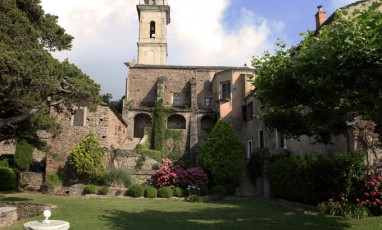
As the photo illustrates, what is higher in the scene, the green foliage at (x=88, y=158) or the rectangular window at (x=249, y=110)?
the rectangular window at (x=249, y=110)

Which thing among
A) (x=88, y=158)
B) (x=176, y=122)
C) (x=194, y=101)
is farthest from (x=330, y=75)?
(x=176, y=122)

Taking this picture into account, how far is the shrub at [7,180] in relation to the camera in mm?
24625

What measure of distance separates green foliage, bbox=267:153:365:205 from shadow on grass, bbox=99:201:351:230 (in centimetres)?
188

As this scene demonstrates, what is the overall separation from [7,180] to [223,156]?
15853mm

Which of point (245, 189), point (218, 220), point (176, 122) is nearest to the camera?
point (218, 220)

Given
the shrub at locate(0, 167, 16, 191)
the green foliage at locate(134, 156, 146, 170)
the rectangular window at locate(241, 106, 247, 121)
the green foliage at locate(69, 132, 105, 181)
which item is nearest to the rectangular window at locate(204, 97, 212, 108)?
the rectangular window at locate(241, 106, 247, 121)

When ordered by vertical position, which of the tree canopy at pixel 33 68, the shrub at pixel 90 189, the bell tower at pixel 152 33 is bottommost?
the shrub at pixel 90 189

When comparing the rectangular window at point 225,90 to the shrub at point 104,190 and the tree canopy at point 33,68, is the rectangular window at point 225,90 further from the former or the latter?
the tree canopy at point 33,68

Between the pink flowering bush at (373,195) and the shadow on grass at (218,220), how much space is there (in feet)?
5.36

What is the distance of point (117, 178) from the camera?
2336cm

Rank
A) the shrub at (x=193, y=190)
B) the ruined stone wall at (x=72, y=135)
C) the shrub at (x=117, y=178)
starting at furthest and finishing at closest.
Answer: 1. the ruined stone wall at (x=72, y=135)
2. the shrub at (x=117, y=178)
3. the shrub at (x=193, y=190)

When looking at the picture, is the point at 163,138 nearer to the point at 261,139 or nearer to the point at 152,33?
the point at 261,139

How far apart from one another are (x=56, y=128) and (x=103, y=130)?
25.8ft

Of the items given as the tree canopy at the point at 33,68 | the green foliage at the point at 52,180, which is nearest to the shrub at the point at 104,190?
the green foliage at the point at 52,180
